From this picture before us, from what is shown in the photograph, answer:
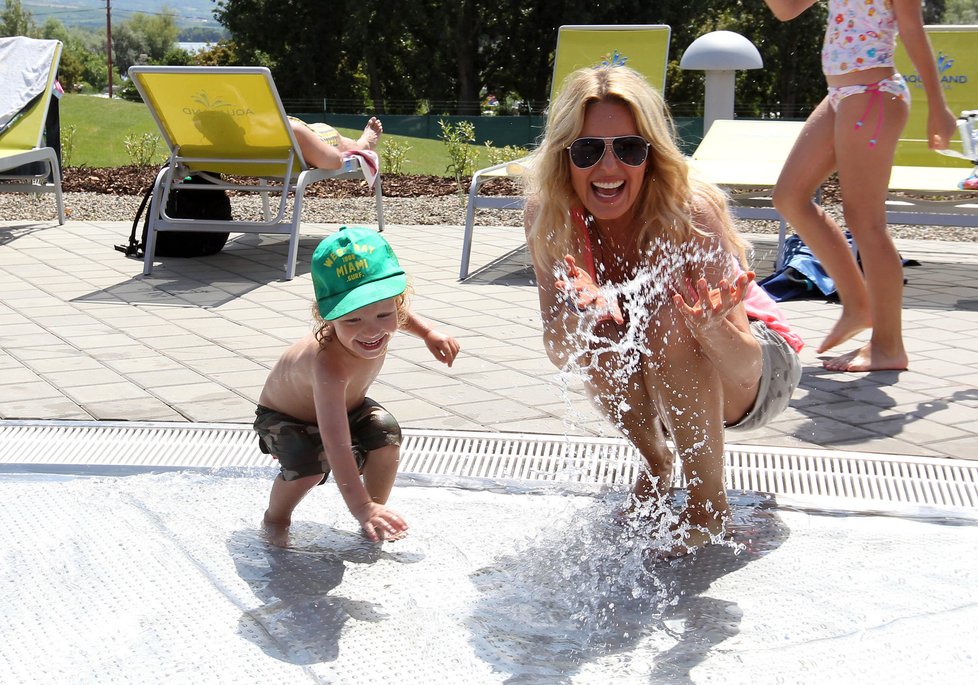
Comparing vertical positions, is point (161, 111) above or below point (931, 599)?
above

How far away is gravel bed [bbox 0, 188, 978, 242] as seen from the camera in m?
8.84

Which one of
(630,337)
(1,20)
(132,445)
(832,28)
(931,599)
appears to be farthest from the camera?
(1,20)

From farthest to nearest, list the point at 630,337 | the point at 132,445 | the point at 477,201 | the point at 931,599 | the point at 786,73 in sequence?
the point at 786,73
the point at 477,201
the point at 132,445
the point at 630,337
the point at 931,599

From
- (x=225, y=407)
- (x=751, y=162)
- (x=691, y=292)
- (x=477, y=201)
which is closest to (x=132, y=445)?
(x=225, y=407)

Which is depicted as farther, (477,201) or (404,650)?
(477,201)

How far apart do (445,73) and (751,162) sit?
29.4 meters

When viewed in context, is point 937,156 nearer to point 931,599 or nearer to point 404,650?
point 931,599

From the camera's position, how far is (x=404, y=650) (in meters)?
2.24

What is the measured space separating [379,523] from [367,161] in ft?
17.9

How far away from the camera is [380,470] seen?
9.23ft

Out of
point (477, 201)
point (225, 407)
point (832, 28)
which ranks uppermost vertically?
point (832, 28)

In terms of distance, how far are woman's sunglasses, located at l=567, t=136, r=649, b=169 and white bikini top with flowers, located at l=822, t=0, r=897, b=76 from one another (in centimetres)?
197

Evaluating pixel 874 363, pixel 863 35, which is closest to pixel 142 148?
pixel 863 35

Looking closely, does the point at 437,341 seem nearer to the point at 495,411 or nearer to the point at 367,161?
the point at 495,411
